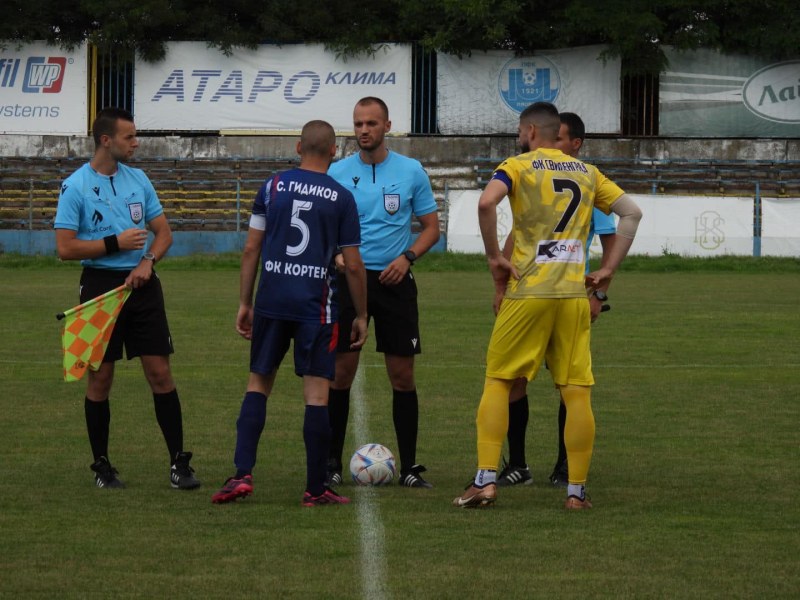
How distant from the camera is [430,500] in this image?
7105 millimetres

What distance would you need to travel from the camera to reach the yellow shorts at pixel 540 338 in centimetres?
685

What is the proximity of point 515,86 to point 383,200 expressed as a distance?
29.8 meters

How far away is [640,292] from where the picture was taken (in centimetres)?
2411

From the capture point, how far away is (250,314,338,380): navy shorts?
22.6 ft

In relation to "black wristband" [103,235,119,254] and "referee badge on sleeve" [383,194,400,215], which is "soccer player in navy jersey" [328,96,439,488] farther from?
"black wristband" [103,235,119,254]

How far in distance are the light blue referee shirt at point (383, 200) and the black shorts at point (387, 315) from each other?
152 mm

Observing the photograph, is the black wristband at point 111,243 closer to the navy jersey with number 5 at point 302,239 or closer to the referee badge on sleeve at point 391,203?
the navy jersey with number 5 at point 302,239

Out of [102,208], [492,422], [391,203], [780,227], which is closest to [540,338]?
[492,422]

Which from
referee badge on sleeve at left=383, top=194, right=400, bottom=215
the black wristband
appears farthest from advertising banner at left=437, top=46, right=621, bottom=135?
the black wristband

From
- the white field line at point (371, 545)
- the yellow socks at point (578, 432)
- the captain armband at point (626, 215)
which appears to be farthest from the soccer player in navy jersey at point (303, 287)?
the captain armband at point (626, 215)

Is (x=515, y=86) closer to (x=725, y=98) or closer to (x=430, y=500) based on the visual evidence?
(x=725, y=98)

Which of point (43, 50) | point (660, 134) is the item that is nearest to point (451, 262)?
point (660, 134)

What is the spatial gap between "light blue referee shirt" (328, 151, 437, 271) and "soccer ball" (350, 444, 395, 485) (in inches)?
43.0

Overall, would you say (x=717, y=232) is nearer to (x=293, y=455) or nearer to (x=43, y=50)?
(x=43, y=50)
